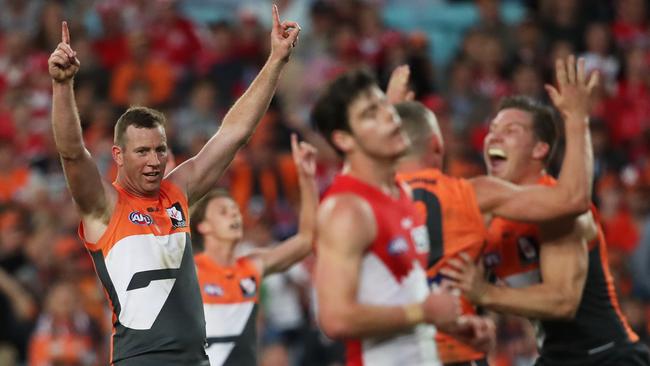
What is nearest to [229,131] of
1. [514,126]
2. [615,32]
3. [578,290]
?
[514,126]

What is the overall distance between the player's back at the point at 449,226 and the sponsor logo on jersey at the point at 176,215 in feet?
4.25

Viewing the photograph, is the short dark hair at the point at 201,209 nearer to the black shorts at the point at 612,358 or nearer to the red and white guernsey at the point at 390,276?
the black shorts at the point at 612,358

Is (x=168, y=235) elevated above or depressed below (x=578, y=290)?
above

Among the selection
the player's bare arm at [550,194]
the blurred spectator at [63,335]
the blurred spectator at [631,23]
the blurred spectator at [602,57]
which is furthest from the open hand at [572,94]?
the blurred spectator at [631,23]

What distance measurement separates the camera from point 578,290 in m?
6.62

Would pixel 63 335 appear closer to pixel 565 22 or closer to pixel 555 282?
pixel 555 282

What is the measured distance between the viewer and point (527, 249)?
689 cm

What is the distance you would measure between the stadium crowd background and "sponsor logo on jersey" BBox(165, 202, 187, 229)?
5479 millimetres

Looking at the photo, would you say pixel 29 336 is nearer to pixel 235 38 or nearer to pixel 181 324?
pixel 235 38

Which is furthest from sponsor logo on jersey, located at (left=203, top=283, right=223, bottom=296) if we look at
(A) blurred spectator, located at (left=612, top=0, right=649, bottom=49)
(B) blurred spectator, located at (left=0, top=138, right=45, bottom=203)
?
(A) blurred spectator, located at (left=612, top=0, right=649, bottom=49)

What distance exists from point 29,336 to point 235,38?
5510 mm

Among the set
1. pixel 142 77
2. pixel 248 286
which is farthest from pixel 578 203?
pixel 142 77

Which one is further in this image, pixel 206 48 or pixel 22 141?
pixel 206 48

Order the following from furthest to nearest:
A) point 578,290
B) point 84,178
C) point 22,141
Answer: point 22,141 < point 578,290 < point 84,178
